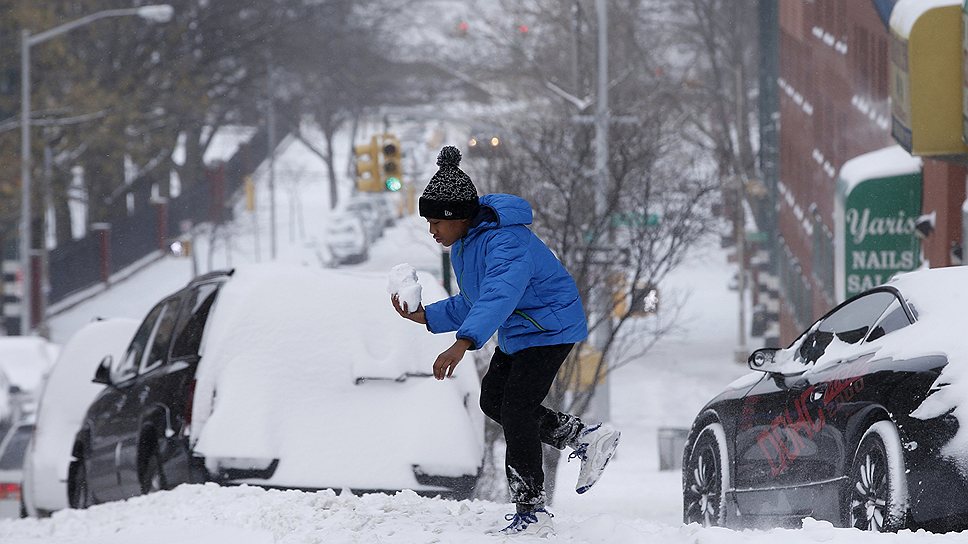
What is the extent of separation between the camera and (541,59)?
52.0 meters

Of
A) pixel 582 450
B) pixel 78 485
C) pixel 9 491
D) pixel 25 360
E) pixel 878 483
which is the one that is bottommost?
pixel 9 491

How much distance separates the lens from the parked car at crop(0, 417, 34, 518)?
54.4 ft

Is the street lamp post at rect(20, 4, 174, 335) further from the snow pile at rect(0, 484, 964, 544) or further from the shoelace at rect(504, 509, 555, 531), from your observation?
the shoelace at rect(504, 509, 555, 531)

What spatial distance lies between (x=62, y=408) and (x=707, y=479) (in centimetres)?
735

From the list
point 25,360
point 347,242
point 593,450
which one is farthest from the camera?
point 347,242

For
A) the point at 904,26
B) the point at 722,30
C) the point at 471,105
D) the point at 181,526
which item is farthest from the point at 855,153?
the point at 471,105

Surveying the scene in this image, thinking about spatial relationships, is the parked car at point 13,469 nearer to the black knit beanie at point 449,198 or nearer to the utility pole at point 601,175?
the utility pole at point 601,175

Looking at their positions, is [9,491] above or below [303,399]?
below

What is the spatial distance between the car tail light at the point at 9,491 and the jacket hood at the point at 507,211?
36.3ft

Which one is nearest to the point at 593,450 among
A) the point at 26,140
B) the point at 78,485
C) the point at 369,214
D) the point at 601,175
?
the point at 78,485

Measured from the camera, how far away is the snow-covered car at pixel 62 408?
46.3 feet

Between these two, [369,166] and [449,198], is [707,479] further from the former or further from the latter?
[369,166]

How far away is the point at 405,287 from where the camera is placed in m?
6.75

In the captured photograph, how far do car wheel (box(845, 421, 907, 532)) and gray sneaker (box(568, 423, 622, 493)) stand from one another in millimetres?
965
